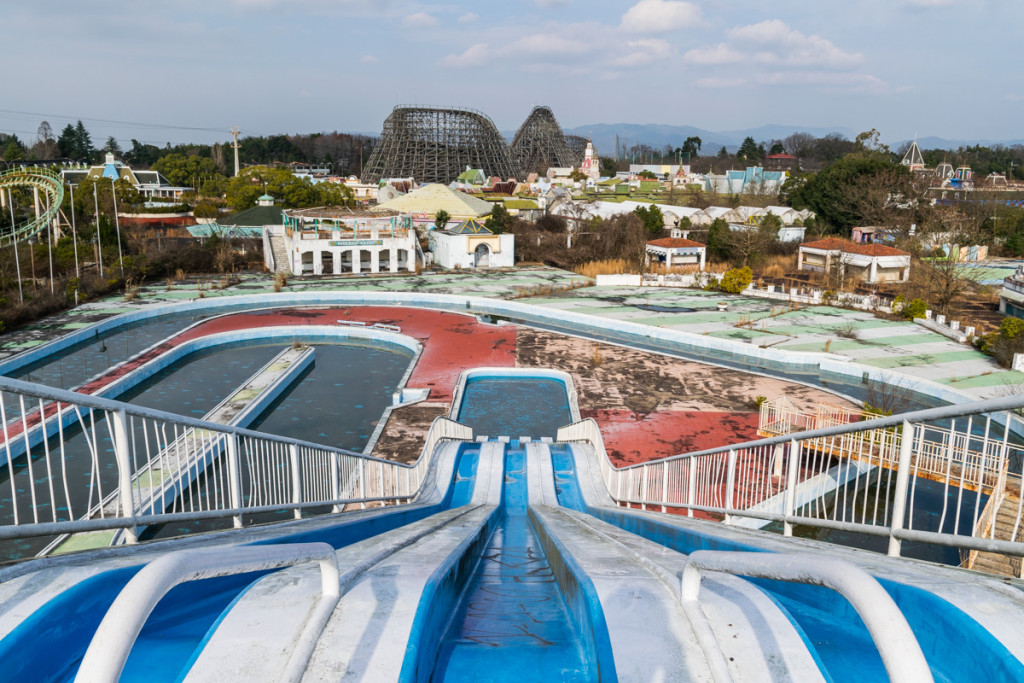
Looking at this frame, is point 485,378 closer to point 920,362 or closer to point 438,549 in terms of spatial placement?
point 920,362

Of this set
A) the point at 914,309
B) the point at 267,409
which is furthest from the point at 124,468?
the point at 914,309

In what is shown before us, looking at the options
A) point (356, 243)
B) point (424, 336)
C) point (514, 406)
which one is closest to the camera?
point (514, 406)

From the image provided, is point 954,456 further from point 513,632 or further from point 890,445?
point 513,632

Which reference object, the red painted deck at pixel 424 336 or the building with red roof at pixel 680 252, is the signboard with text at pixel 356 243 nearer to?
the red painted deck at pixel 424 336

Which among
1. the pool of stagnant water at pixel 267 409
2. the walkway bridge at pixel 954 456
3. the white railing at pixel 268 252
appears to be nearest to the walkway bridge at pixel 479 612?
the walkway bridge at pixel 954 456

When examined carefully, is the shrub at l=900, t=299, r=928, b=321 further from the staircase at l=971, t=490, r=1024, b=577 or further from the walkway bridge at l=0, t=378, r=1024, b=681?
the walkway bridge at l=0, t=378, r=1024, b=681

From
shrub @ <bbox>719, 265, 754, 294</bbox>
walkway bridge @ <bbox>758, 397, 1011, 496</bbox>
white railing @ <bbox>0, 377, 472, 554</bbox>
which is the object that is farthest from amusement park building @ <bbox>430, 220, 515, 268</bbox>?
walkway bridge @ <bbox>758, 397, 1011, 496</bbox>

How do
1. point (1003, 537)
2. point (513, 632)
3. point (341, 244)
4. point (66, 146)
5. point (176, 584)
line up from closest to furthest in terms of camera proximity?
point (176, 584) → point (513, 632) → point (1003, 537) → point (341, 244) → point (66, 146)

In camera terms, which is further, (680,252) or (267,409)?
(680,252)

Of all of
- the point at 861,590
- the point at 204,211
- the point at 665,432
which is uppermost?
the point at 204,211
